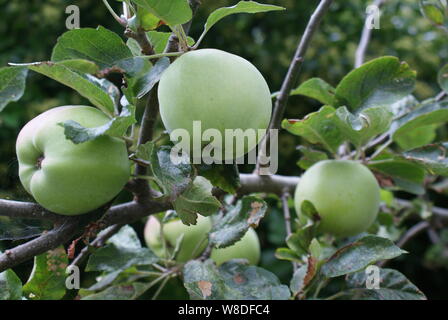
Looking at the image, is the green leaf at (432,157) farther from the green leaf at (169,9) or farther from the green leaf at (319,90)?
the green leaf at (169,9)

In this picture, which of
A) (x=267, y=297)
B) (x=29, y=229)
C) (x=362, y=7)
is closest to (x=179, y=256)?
(x=267, y=297)

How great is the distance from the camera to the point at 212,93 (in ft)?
1.68

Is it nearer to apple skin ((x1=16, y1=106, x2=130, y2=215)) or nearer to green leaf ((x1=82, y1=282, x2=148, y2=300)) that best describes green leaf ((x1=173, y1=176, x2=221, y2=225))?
apple skin ((x1=16, y1=106, x2=130, y2=215))

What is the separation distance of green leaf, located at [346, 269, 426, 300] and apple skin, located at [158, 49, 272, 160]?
395mm

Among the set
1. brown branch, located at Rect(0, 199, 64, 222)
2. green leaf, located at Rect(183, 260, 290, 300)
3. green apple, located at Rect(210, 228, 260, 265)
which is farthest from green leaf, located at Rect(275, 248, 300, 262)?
brown branch, located at Rect(0, 199, 64, 222)

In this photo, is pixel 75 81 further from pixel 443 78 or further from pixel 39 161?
pixel 443 78

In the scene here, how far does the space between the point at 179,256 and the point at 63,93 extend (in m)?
1.25

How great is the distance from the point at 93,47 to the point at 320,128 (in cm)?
39

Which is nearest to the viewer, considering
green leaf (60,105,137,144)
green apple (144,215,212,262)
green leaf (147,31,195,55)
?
green leaf (60,105,137,144)

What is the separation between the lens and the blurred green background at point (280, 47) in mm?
1915

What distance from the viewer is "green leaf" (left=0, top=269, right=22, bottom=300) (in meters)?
0.67

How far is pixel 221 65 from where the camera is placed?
0.52m

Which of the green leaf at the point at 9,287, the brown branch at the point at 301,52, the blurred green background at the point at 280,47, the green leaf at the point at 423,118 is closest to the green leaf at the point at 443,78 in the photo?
the green leaf at the point at 423,118

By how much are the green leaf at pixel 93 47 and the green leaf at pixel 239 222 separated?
264mm
